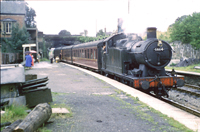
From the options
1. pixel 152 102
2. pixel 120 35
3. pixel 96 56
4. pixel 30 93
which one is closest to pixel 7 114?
pixel 30 93

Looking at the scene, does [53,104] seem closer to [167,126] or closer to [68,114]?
[68,114]

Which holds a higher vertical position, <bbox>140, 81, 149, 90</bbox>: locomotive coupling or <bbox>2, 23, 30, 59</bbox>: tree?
<bbox>2, 23, 30, 59</bbox>: tree

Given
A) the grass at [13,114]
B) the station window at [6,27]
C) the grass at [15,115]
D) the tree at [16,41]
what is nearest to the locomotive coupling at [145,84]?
the grass at [15,115]

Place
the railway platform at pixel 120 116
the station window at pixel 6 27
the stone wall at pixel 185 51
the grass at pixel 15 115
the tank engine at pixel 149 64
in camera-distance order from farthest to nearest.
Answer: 1. the station window at pixel 6 27
2. the stone wall at pixel 185 51
3. the tank engine at pixel 149 64
4. the grass at pixel 15 115
5. the railway platform at pixel 120 116

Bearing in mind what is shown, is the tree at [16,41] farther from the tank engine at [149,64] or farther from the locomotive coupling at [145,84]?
the locomotive coupling at [145,84]

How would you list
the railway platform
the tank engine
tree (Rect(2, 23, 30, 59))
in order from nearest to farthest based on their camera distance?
the railway platform → the tank engine → tree (Rect(2, 23, 30, 59))

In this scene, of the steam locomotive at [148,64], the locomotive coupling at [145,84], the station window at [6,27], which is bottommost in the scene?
the locomotive coupling at [145,84]

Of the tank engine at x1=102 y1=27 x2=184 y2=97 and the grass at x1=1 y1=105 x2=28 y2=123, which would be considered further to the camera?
the tank engine at x1=102 y1=27 x2=184 y2=97

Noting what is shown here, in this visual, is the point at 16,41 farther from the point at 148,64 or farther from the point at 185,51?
the point at 148,64

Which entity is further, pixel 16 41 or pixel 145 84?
pixel 16 41

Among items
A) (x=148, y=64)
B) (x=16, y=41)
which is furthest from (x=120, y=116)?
(x=16, y=41)

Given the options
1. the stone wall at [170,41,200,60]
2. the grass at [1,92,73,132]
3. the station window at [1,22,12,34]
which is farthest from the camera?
the station window at [1,22,12,34]

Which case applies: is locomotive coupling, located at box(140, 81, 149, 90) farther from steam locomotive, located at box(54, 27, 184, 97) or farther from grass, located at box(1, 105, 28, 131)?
grass, located at box(1, 105, 28, 131)

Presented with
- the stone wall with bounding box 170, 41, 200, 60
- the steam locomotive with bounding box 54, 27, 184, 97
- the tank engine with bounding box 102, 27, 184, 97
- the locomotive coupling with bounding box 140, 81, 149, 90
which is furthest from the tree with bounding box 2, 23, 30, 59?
the locomotive coupling with bounding box 140, 81, 149, 90
